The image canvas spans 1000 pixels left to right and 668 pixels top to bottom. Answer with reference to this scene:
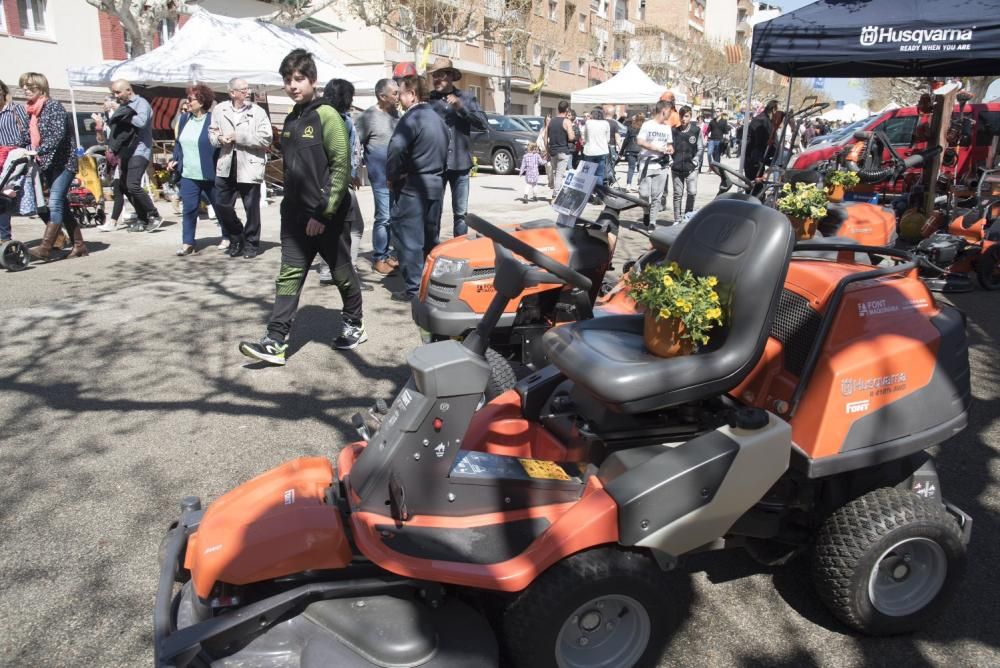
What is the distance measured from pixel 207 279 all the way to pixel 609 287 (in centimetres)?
460

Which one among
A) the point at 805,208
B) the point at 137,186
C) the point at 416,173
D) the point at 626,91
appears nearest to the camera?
the point at 805,208

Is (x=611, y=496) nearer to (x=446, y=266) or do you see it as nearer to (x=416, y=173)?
(x=446, y=266)

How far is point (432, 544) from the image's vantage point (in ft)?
7.29

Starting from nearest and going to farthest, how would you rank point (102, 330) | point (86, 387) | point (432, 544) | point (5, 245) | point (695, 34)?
A: point (432, 544), point (86, 387), point (102, 330), point (5, 245), point (695, 34)

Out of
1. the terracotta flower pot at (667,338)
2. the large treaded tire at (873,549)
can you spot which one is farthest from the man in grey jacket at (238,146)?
the large treaded tire at (873,549)

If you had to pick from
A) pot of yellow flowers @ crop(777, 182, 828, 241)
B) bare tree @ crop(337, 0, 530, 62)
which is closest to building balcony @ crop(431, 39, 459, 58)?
bare tree @ crop(337, 0, 530, 62)

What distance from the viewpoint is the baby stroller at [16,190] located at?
23.9ft

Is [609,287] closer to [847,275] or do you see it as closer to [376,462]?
[847,275]

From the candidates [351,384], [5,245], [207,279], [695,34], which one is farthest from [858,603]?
[695,34]

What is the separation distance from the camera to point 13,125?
24.3 ft

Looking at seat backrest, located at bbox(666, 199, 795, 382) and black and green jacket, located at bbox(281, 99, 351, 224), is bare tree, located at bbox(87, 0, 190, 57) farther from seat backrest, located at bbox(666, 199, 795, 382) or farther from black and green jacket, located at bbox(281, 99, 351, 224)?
seat backrest, located at bbox(666, 199, 795, 382)

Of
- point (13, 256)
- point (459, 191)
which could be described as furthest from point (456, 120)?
point (13, 256)

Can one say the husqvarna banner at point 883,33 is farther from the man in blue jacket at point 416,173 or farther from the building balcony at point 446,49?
the building balcony at point 446,49

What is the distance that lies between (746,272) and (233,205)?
725cm
